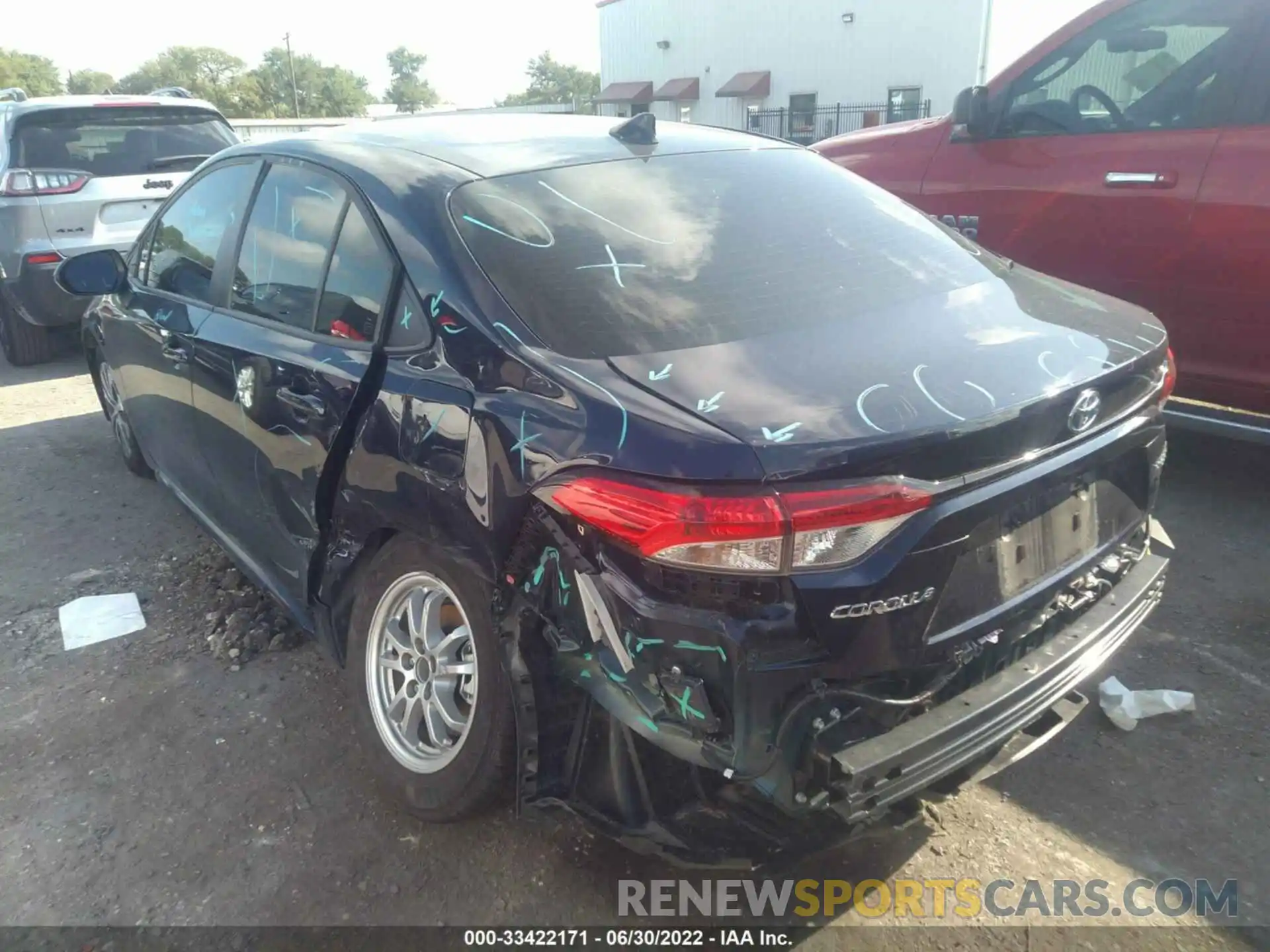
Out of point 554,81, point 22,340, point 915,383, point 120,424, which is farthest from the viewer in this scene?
point 554,81

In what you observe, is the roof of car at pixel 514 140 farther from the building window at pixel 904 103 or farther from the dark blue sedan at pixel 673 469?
the building window at pixel 904 103

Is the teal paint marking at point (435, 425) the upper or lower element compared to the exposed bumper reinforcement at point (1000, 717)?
upper


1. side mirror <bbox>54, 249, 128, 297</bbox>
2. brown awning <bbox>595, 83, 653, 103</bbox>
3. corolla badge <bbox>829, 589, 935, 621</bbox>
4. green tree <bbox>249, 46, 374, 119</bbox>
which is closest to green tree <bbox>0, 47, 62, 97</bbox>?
green tree <bbox>249, 46, 374, 119</bbox>

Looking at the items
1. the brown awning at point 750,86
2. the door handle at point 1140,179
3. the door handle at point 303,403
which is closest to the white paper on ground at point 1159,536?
the door handle at point 1140,179

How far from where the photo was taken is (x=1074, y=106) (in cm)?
464

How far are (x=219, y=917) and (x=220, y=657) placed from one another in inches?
50.9

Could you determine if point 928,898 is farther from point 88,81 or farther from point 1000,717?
point 88,81

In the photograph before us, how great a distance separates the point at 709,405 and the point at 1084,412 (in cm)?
89

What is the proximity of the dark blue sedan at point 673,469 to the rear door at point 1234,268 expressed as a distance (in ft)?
5.51

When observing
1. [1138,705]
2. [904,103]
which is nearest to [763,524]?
[1138,705]

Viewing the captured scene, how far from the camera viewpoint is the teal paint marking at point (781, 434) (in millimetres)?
1800

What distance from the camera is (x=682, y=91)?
37469 millimetres

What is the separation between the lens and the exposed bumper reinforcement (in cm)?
185

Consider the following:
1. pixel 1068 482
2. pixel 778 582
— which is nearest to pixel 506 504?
pixel 778 582
